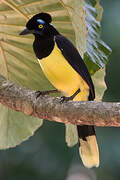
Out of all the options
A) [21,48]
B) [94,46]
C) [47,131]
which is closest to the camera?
[94,46]

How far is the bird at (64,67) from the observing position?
9.91 feet

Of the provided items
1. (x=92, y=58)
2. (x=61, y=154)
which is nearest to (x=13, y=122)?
(x=92, y=58)

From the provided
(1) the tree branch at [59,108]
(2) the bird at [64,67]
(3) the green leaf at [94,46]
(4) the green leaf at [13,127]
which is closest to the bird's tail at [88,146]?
(2) the bird at [64,67]

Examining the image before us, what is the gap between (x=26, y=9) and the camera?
346cm

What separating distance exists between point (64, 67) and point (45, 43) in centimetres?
25

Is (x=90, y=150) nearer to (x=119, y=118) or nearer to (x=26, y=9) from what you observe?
(x=119, y=118)

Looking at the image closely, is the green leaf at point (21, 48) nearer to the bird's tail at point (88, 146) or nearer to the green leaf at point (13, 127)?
the green leaf at point (13, 127)

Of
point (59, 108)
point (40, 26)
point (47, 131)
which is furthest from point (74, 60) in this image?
point (47, 131)

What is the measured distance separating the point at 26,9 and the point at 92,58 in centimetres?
78

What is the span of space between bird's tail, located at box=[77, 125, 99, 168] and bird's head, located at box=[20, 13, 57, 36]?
75 centimetres

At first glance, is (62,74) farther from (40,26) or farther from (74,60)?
(40,26)

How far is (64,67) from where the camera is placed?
302 centimetres

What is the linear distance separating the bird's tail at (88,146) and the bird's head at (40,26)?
748mm

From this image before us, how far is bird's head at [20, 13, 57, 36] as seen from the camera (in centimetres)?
312
